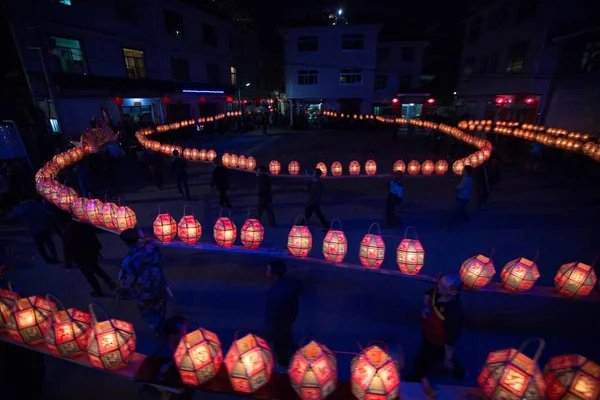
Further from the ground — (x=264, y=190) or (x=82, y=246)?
(x=264, y=190)

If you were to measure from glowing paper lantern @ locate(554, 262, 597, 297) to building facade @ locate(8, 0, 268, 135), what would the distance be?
2045cm

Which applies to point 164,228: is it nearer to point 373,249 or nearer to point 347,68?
point 373,249

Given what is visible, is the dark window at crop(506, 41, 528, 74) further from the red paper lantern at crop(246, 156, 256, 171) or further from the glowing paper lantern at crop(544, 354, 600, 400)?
the glowing paper lantern at crop(544, 354, 600, 400)

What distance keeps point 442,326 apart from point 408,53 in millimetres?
33437

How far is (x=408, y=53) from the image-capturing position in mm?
30656

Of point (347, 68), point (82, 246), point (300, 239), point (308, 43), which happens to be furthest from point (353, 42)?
point (82, 246)

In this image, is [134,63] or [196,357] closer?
[196,357]

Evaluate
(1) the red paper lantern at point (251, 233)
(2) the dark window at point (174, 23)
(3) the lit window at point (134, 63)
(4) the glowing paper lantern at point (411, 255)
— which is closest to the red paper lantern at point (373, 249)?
(4) the glowing paper lantern at point (411, 255)

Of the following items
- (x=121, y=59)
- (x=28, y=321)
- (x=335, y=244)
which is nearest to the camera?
(x=28, y=321)

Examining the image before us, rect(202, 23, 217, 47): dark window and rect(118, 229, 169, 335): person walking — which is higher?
rect(202, 23, 217, 47): dark window

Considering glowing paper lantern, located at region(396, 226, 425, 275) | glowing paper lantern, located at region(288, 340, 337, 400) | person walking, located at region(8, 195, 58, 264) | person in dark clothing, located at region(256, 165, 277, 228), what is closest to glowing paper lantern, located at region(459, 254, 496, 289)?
glowing paper lantern, located at region(396, 226, 425, 275)

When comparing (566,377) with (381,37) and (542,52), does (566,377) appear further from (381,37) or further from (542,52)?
(381,37)

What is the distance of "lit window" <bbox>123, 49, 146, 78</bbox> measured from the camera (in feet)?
66.9

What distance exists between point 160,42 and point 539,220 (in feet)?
83.6
